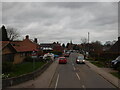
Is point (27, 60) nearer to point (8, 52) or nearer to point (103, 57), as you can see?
point (8, 52)

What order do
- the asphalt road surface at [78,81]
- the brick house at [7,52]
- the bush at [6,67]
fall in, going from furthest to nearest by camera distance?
1. the brick house at [7,52]
2. the bush at [6,67]
3. the asphalt road surface at [78,81]

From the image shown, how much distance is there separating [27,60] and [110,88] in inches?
942

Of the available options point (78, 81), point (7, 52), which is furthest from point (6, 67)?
point (78, 81)

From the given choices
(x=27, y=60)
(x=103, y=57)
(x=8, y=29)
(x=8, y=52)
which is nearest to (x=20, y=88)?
(x=8, y=52)

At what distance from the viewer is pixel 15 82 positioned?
46.4ft

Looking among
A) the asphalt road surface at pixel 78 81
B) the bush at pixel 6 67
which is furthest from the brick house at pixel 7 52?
the asphalt road surface at pixel 78 81

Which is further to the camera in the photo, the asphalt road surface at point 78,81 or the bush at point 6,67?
the bush at point 6,67

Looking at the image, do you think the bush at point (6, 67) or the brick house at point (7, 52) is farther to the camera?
the brick house at point (7, 52)

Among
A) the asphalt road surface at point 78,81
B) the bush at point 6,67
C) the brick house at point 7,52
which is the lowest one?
the asphalt road surface at point 78,81

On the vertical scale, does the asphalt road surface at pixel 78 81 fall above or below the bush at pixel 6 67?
below

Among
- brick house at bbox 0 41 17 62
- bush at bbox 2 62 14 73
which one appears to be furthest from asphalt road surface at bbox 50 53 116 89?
brick house at bbox 0 41 17 62

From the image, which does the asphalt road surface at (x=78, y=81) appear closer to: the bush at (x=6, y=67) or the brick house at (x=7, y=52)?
the bush at (x=6, y=67)

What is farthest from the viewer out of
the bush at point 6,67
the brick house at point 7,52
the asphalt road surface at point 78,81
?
the brick house at point 7,52

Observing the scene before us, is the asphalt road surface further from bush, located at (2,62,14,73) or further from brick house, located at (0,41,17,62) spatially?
brick house, located at (0,41,17,62)
